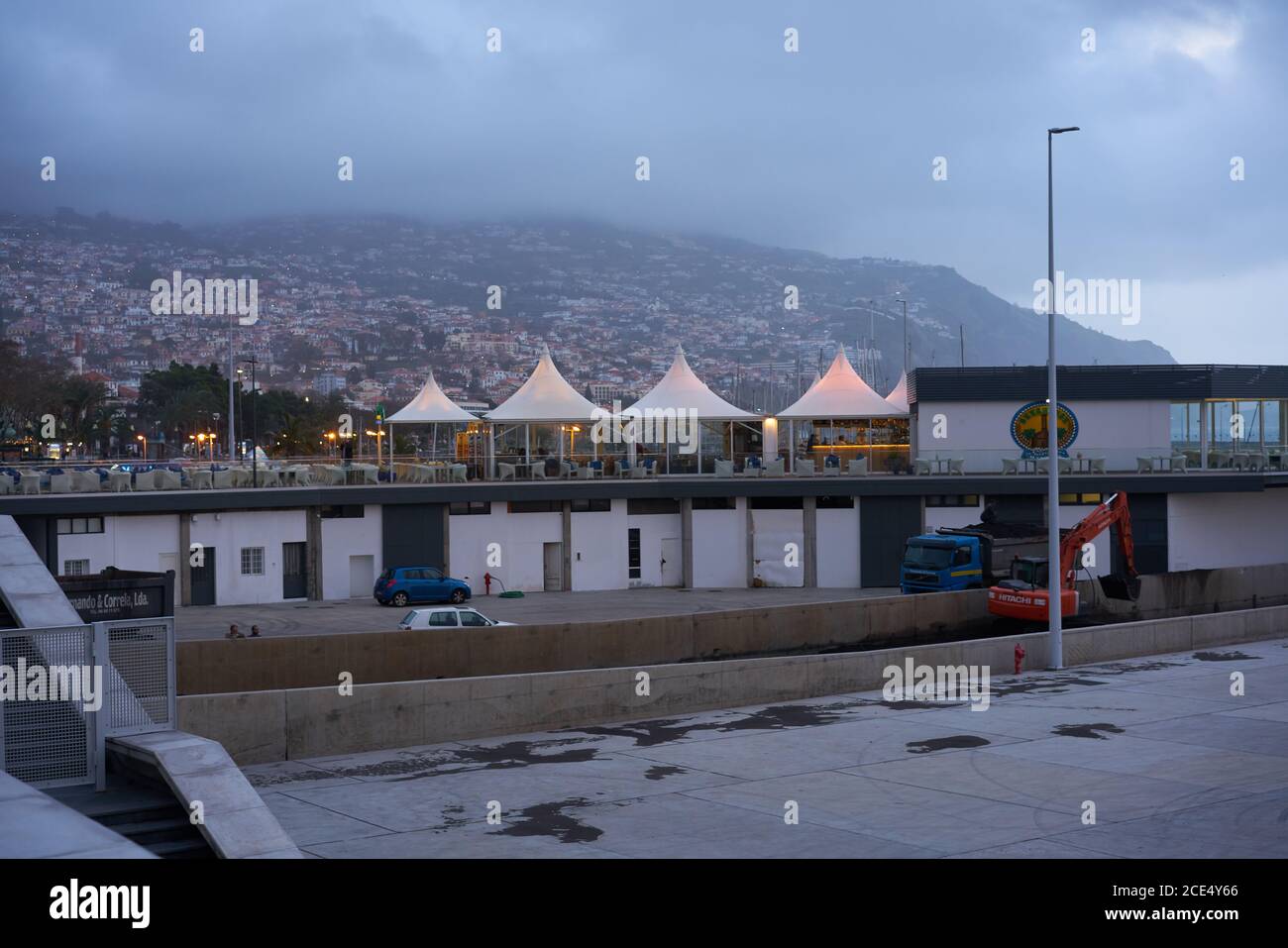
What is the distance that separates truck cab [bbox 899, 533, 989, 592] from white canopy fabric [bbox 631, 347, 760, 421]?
50.1 ft

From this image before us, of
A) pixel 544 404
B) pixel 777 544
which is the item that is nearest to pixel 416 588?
pixel 544 404

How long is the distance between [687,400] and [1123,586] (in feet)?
70.2

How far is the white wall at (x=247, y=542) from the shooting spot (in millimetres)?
39938

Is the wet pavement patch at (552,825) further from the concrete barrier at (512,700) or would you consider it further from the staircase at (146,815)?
the concrete barrier at (512,700)

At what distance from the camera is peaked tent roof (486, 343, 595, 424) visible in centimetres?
5019

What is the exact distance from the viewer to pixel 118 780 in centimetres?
1181

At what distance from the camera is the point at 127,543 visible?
126 feet

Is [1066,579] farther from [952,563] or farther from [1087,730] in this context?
[1087,730]

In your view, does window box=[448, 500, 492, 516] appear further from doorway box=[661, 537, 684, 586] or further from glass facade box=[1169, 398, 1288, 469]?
glass facade box=[1169, 398, 1288, 469]

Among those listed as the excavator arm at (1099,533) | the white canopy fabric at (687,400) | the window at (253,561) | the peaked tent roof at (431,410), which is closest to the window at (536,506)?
the peaked tent roof at (431,410)

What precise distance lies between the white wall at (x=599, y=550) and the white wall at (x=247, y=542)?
30.3 ft
